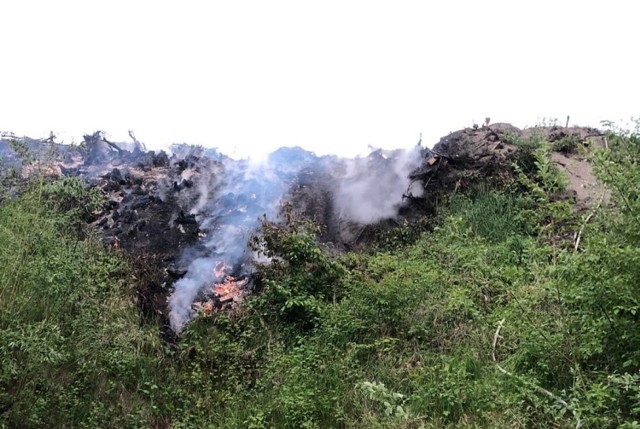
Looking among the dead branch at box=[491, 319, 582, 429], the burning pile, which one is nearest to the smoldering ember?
the burning pile

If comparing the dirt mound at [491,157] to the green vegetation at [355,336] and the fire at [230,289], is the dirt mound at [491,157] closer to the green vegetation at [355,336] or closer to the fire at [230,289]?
the green vegetation at [355,336]

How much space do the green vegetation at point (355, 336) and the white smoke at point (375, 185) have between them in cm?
155

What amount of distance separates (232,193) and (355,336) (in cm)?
376

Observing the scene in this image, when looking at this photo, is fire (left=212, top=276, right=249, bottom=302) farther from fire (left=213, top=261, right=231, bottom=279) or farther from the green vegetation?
the green vegetation

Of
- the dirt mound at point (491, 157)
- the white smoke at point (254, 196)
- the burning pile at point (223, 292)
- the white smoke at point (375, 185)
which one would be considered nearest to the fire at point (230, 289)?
the burning pile at point (223, 292)

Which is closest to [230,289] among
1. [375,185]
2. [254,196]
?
[254,196]

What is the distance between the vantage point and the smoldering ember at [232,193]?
662 centimetres

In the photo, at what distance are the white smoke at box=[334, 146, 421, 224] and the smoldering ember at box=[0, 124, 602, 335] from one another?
18 millimetres

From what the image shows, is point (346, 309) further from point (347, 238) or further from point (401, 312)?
point (347, 238)

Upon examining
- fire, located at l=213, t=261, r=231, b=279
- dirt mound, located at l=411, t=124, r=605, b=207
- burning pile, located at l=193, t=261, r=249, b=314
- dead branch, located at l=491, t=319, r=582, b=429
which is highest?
dirt mound, located at l=411, t=124, r=605, b=207

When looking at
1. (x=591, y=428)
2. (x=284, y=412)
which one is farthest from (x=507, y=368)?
(x=284, y=412)

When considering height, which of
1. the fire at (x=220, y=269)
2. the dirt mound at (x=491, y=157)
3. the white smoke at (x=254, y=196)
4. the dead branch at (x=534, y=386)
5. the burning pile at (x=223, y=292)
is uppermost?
the dirt mound at (x=491, y=157)

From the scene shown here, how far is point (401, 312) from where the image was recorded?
539 cm

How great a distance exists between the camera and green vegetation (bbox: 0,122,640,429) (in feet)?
11.8
